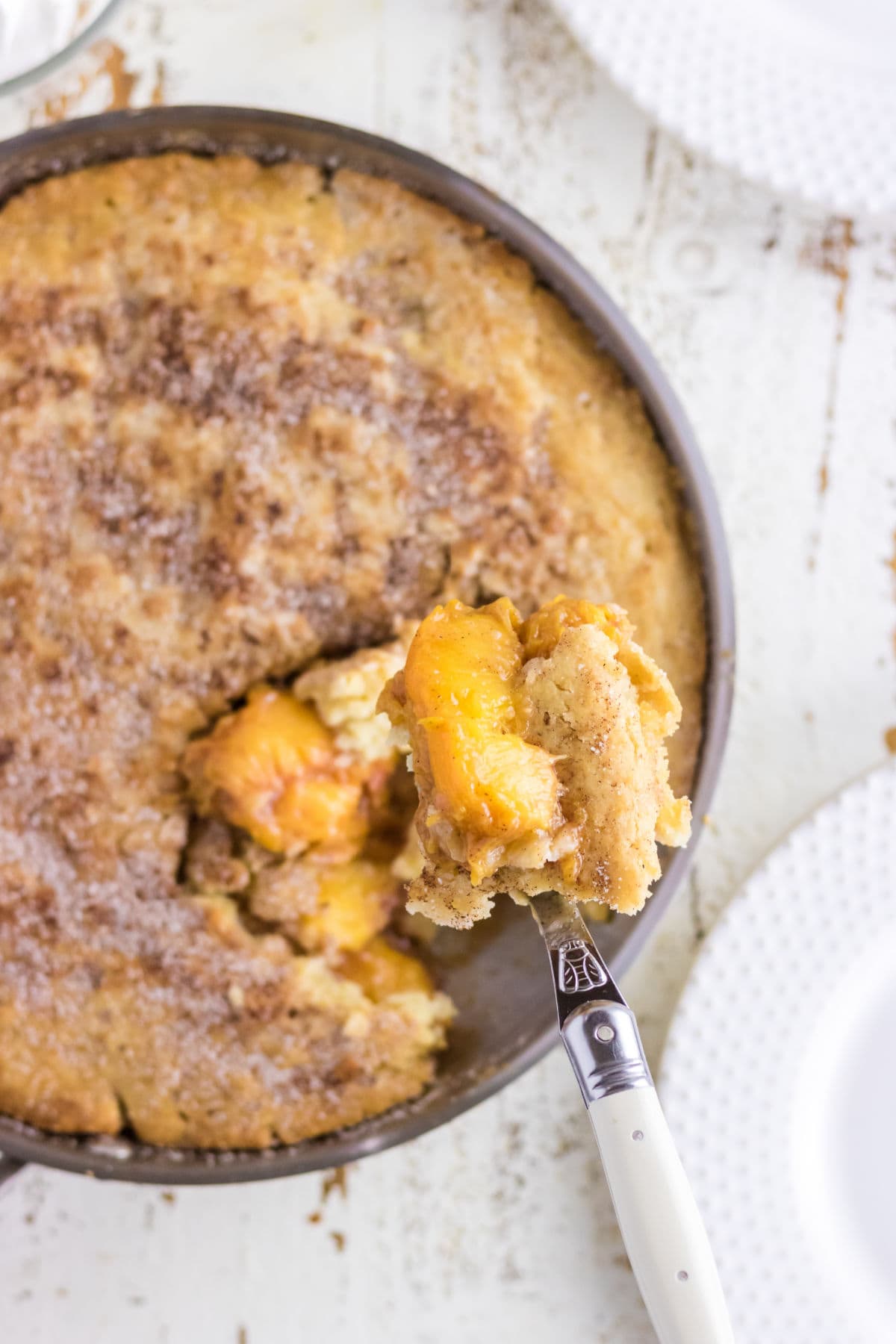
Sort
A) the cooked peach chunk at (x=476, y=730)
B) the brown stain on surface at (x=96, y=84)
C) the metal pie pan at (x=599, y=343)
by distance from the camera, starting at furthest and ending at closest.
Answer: the brown stain on surface at (x=96, y=84) < the metal pie pan at (x=599, y=343) < the cooked peach chunk at (x=476, y=730)

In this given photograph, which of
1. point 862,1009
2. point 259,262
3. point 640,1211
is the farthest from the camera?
point 862,1009

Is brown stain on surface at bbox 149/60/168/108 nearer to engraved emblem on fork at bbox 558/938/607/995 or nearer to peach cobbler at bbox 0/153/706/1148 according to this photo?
peach cobbler at bbox 0/153/706/1148

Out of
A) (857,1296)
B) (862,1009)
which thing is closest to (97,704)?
(862,1009)

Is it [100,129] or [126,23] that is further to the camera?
[126,23]

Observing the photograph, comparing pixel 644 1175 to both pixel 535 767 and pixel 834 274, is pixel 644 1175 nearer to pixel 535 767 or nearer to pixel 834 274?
pixel 535 767

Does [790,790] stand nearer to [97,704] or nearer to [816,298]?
[816,298]

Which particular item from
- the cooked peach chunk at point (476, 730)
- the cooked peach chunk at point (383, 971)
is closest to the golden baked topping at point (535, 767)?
the cooked peach chunk at point (476, 730)

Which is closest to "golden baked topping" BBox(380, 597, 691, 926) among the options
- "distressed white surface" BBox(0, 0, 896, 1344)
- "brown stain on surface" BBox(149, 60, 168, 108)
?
"distressed white surface" BBox(0, 0, 896, 1344)

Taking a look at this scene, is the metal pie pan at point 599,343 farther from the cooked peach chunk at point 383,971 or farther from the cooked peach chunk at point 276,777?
the cooked peach chunk at point 276,777
